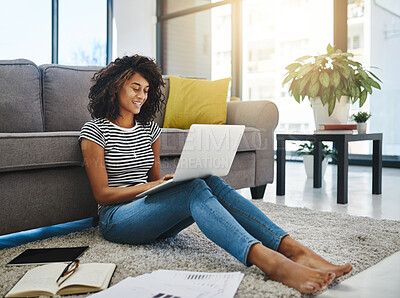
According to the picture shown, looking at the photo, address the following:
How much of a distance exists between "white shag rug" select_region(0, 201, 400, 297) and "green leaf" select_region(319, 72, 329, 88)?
1.03 meters

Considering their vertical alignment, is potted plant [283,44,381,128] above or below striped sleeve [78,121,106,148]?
above

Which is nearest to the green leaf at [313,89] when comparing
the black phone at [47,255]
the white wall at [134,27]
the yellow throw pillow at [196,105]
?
the yellow throw pillow at [196,105]

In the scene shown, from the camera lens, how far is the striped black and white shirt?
5.03 ft

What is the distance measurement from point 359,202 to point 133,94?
5.57 feet

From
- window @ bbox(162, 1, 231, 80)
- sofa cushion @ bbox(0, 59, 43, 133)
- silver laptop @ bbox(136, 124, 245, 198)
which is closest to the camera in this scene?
silver laptop @ bbox(136, 124, 245, 198)

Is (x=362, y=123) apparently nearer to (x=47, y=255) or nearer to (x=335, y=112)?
(x=335, y=112)

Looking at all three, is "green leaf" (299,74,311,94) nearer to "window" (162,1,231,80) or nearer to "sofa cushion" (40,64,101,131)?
"sofa cushion" (40,64,101,131)

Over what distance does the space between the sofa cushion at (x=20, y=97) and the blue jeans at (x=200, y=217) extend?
913mm

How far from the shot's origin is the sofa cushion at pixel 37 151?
1.58m

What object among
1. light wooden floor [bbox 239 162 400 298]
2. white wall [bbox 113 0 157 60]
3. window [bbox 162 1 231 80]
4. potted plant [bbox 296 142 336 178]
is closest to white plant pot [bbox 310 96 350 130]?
light wooden floor [bbox 239 162 400 298]

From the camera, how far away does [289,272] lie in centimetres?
109

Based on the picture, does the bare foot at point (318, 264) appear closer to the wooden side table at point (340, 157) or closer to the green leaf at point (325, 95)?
the wooden side table at point (340, 157)

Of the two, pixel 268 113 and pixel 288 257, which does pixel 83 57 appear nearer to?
pixel 268 113

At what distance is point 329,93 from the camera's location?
8.95 feet
